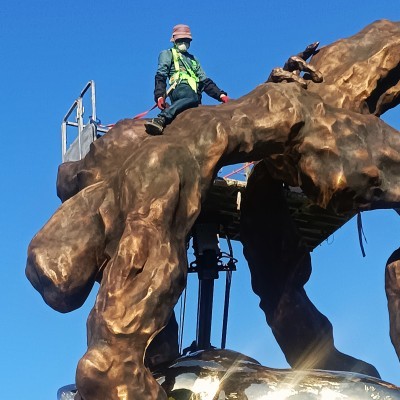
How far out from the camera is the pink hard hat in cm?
826

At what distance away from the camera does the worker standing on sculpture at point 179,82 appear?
7.68 metres

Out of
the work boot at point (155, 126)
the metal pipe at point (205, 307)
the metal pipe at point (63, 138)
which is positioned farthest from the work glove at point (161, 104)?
the metal pipe at point (63, 138)

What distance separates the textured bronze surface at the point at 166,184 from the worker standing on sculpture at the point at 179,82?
178 mm

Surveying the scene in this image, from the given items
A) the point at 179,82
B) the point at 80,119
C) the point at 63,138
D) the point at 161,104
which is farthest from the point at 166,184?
the point at 63,138

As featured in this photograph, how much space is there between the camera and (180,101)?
307 inches

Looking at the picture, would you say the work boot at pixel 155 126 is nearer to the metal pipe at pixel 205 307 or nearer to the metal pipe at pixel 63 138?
the metal pipe at pixel 205 307

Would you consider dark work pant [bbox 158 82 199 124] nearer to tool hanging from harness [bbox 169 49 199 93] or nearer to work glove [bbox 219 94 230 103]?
tool hanging from harness [bbox 169 49 199 93]

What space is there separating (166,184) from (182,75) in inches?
55.5

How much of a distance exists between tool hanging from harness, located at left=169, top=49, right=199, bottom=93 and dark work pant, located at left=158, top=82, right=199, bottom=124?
4 centimetres

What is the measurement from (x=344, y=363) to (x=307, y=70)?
88.5 inches

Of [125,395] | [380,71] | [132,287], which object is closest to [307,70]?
[380,71]

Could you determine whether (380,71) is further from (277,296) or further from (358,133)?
(277,296)

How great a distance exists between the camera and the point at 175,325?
793cm

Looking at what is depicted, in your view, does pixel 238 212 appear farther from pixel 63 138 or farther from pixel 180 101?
pixel 63 138
